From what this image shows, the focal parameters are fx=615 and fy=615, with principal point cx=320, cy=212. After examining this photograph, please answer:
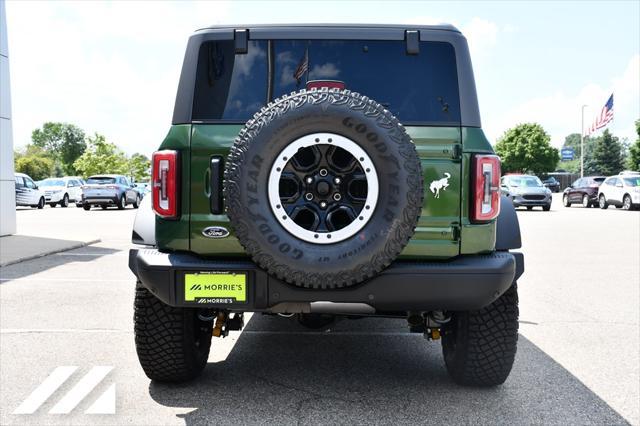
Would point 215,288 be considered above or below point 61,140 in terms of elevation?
below

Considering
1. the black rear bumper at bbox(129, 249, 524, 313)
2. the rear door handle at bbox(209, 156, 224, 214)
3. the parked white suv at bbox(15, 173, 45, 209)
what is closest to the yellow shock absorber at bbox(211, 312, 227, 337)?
the black rear bumper at bbox(129, 249, 524, 313)

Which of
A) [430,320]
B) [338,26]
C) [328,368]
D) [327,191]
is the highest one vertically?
[338,26]

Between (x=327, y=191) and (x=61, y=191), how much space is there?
3352cm

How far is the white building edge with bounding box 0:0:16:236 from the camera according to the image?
46.6 feet

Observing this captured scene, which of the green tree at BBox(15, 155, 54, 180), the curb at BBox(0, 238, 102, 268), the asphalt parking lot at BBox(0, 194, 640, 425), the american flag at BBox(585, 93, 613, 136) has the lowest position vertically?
the asphalt parking lot at BBox(0, 194, 640, 425)

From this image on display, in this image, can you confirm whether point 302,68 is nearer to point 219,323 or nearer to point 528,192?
point 219,323

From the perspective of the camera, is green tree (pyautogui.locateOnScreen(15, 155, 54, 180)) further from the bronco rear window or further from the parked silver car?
the bronco rear window

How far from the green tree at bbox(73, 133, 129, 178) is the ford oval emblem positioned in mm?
96137

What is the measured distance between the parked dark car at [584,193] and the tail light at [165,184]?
30.6 metres

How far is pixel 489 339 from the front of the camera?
3.82 meters

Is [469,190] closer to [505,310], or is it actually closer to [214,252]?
[505,310]

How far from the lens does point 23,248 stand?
11.5m

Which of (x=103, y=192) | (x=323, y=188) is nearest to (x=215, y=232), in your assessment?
(x=323, y=188)

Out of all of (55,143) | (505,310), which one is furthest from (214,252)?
(55,143)
